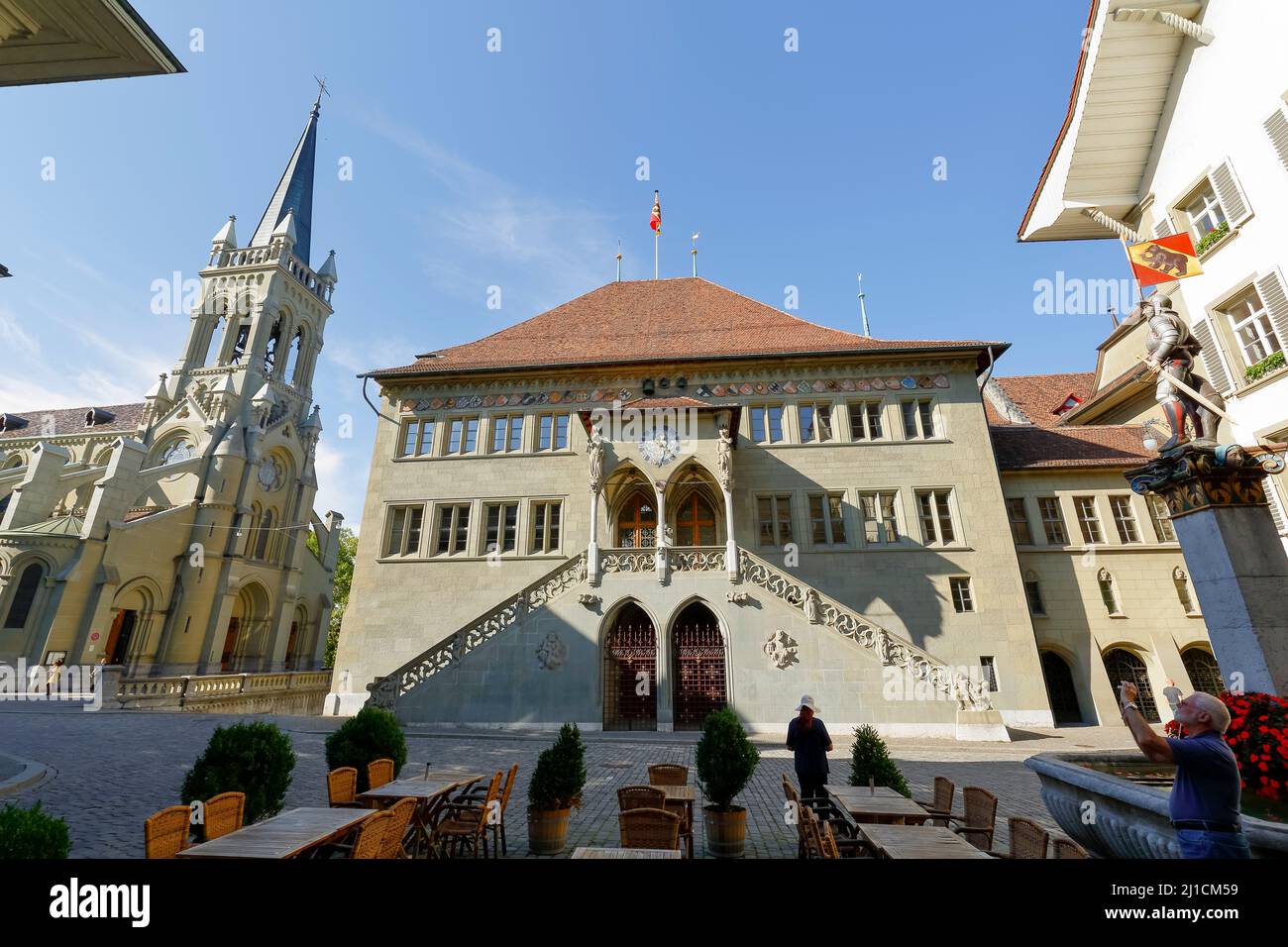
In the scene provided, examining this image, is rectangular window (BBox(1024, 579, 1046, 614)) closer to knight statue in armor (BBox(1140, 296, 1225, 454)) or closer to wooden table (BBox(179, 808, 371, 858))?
knight statue in armor (BBox(1140, 296, 1225, 454))

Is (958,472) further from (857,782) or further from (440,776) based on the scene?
(440,776)

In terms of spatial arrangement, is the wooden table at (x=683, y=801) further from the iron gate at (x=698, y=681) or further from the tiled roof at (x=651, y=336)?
the tiled roof at (x=651, y=336)

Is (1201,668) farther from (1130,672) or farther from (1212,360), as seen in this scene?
(1212,360)

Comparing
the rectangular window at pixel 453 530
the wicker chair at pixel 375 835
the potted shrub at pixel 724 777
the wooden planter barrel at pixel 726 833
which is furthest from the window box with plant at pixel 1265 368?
the rectangular window at pixel 453 530

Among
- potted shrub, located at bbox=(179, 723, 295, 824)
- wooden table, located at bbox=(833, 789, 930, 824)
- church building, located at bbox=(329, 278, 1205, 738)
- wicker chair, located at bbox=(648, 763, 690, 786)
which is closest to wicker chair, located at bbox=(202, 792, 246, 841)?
potted shrub, located at bbox=(179, 723, 295, 824)

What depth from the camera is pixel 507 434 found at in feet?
73.7

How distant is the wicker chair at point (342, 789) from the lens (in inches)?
228

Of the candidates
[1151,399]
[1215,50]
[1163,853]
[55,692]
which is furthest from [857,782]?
[55,692]

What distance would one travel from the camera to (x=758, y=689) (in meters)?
15.7

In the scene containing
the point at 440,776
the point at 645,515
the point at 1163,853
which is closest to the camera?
the point at 1163,853

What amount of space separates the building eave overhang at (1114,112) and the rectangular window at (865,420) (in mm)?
7926

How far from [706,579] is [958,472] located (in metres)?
10.6

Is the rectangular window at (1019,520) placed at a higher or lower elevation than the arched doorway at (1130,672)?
higher

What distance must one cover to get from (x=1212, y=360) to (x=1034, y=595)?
33.1ft
